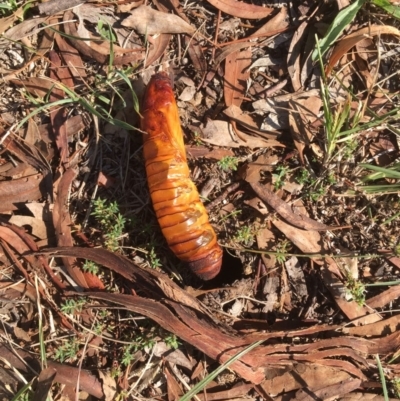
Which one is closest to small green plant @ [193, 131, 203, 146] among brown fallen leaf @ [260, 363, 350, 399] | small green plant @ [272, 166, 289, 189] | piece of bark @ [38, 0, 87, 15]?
small green plant @ [272, 166, 289, 189]

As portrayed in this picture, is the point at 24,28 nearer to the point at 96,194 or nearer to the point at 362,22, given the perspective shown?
the point at 96,194

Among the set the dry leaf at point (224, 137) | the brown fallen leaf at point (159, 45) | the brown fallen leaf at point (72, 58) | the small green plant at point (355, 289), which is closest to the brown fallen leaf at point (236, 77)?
the dry leaf at point (224, 137)

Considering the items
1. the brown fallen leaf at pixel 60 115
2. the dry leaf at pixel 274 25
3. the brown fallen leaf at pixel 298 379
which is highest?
the dry leaf at pixel 274 25

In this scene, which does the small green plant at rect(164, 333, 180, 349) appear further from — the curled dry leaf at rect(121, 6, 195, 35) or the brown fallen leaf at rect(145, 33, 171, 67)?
the curled dry leaf at rect(121, 6, 195, 35)

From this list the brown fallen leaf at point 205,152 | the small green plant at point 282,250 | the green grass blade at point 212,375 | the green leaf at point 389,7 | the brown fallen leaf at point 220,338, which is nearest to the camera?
the green grass blade at point 212,375

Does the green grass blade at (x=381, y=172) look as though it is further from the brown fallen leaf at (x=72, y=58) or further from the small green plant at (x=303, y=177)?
the brown fallen leaf at (x=72, y=58)

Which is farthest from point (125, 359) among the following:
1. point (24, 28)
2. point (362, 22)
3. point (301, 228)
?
point (362, 22)
